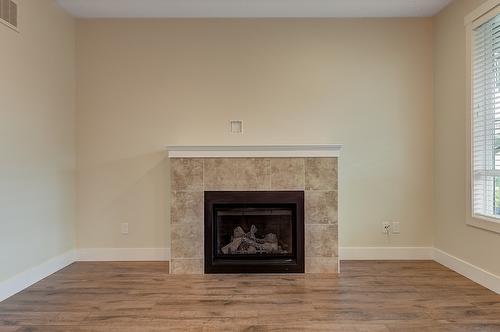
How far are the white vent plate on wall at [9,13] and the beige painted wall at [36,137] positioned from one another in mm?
71

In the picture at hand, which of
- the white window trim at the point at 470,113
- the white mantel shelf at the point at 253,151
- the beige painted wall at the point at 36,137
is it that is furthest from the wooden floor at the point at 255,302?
the white mantel shelf at the point at 253,151

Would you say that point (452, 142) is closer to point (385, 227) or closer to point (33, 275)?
point (385, 227)

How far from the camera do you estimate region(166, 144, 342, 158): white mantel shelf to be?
140 inches

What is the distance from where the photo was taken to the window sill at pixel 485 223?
298cm

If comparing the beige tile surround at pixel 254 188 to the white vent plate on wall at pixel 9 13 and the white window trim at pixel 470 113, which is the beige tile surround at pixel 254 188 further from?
the white vent plate on wall at pixel 9 13

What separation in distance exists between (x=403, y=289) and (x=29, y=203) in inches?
131

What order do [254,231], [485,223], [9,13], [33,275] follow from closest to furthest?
[9,13], [485,223], [33,275], [254,231]

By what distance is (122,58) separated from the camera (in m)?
4.05

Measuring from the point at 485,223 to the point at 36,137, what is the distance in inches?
159

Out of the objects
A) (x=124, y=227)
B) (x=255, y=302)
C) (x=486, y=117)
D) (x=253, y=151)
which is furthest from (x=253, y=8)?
(x=255, y=302)

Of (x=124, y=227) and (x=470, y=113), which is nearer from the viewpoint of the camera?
(x=470, y=113)

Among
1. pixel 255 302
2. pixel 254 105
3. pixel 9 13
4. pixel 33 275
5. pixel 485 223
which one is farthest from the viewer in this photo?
pixel 254 105

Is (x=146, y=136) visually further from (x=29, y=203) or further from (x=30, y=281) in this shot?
(x=30, y=281)

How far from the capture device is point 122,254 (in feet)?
13.2
